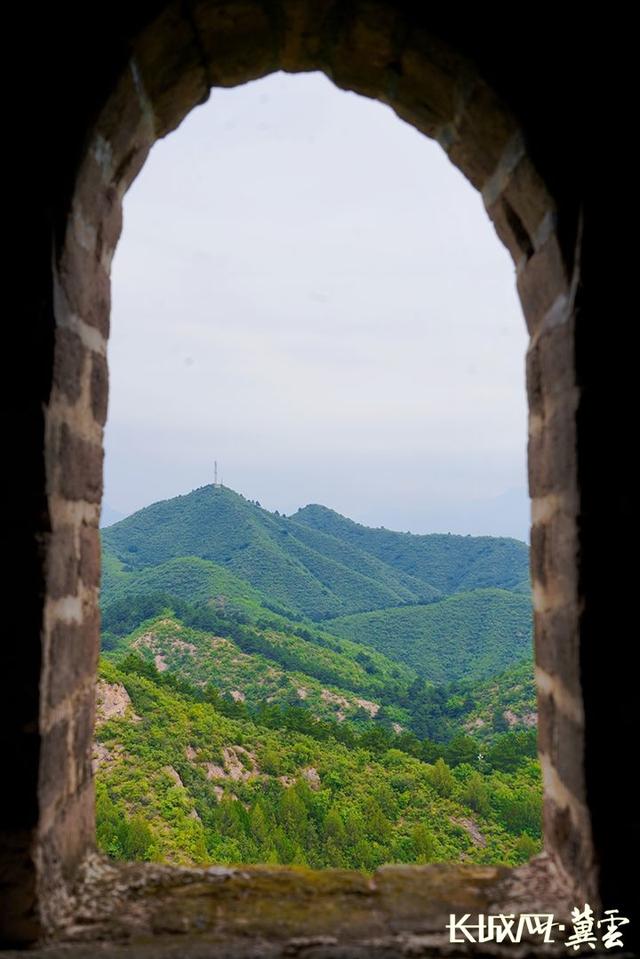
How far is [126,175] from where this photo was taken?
7.05ft

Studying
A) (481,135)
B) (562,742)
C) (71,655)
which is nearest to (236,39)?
(481,135)

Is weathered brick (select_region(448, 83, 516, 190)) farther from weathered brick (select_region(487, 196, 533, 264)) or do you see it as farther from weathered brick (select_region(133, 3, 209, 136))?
weathered brick (select_region(133, 3, 209, 136))

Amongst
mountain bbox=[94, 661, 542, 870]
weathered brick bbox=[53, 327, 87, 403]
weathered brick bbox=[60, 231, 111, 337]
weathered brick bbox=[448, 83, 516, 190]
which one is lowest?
mountain bbox=[94, 661, 542, 870]

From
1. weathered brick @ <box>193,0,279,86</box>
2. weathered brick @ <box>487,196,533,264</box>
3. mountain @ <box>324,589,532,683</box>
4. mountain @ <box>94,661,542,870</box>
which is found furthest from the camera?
mountain @ <box>324,589,532,683</box>

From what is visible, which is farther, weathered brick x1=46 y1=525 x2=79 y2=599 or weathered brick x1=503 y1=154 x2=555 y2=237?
weathered brick x1=503 y1=154 x2=555 y2=237

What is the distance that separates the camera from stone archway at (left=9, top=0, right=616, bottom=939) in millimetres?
1748

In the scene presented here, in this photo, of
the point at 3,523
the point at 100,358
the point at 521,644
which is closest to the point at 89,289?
the point at 100,358

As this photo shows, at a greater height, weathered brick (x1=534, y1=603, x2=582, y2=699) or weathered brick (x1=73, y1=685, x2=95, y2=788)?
weathered brick (x1=534, y1=603, x2=582, y2=699)

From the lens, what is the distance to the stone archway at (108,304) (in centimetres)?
175

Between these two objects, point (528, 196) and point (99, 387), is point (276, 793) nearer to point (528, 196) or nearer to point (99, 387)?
point (99, 387)

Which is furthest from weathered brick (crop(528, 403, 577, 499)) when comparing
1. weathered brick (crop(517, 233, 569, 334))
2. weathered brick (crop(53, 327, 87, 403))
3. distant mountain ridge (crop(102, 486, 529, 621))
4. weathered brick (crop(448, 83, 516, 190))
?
distant mountain ridge (crop(102, 486, 529, 621))

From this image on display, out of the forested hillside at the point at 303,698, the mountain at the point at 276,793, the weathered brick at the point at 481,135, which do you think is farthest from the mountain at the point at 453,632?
the weathered brick at the point at 481,135

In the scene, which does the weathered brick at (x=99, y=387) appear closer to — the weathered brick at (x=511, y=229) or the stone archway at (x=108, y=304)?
the stone archway at (x=108, y=304)

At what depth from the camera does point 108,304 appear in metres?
2.22
